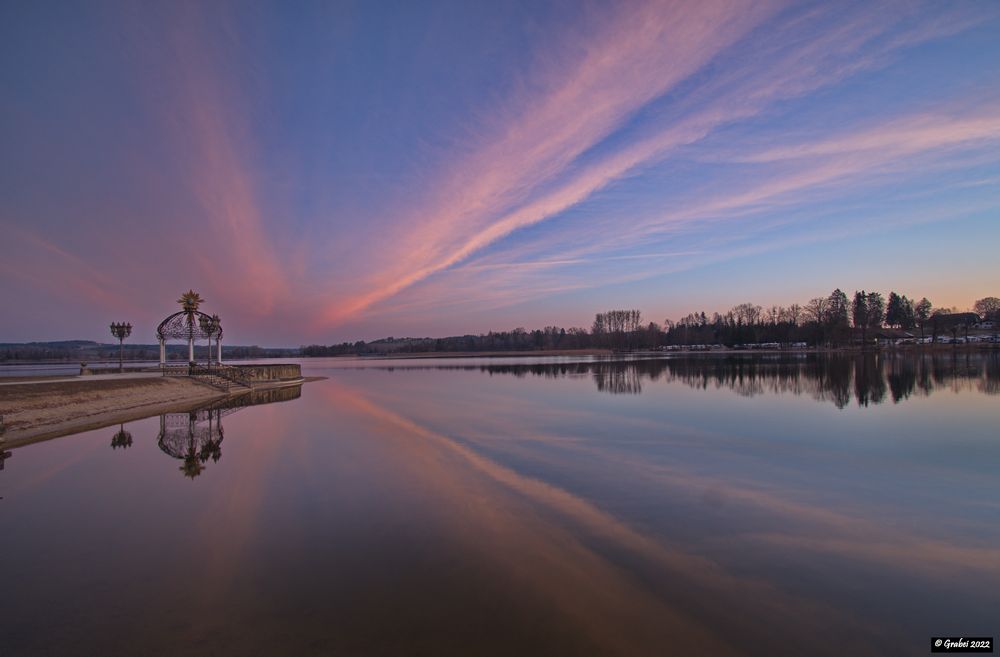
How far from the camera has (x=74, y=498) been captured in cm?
920

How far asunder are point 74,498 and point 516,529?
8635 millimetres

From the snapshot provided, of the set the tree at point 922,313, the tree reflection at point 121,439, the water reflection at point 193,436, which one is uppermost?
the tree at point 922,313

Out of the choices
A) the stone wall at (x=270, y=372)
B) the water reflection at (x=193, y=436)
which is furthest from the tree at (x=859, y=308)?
the water reflection at (x=193, y=436)

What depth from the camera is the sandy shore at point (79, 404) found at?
16.0m

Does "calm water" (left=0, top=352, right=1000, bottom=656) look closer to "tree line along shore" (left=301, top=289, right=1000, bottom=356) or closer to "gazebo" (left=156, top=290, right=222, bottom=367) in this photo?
"gazebo" (left=156, top=290, right=222, bottom=367)

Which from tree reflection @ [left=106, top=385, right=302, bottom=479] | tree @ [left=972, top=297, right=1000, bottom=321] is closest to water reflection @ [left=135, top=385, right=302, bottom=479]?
tree reflection @ [left=106, top=385, right=302, bottom=479]

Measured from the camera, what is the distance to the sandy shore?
631 inches

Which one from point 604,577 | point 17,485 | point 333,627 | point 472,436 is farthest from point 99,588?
point 472,436

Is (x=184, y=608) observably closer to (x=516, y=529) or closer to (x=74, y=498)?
(x=516, y=529)

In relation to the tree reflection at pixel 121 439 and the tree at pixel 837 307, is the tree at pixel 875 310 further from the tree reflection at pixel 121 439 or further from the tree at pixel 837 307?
the tree reflection at pixel 121 439

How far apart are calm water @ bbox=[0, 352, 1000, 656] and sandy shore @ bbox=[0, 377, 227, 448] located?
3.06 meters

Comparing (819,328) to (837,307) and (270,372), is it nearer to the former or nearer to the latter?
(837,307)

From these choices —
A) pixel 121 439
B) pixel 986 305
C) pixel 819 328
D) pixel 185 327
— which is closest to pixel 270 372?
pixel 185 327

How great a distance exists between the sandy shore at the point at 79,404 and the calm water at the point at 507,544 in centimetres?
306
